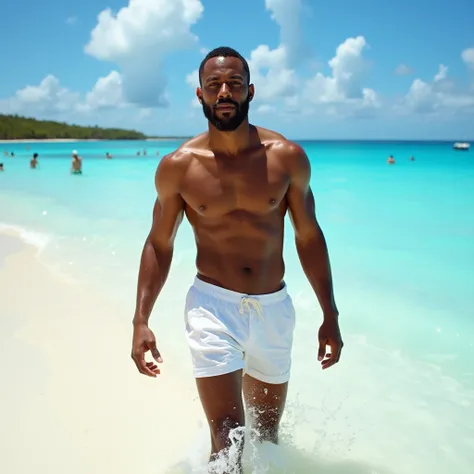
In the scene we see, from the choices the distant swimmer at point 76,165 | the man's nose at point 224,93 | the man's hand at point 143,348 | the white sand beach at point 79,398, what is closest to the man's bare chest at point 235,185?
the man's nose at point 224,93

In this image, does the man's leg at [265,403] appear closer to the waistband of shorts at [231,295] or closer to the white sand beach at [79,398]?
the waistband of shorts at [231,295]

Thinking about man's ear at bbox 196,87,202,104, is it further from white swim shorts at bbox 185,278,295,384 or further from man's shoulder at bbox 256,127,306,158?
white swim shorts at bbox 185,278,295,384

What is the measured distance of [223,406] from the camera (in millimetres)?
2182

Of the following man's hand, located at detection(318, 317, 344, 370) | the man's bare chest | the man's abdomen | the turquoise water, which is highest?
the man's bare chest

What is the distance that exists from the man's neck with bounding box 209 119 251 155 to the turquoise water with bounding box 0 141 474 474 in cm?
170

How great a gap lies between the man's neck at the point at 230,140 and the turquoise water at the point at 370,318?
5.58 feet

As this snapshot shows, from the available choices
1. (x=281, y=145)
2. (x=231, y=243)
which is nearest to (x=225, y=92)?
(x=281, y=145)

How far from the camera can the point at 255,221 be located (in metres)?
2.34

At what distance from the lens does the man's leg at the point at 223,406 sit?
2.18 metres

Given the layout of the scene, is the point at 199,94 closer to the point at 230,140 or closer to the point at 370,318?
the point at 230,140

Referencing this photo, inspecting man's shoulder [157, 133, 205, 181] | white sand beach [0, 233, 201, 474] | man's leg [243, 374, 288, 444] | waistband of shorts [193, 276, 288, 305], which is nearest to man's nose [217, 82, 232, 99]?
man's shoulder [157, 133, 205, 181]

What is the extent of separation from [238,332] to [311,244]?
0.52m

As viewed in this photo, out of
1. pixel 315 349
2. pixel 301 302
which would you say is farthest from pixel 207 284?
pixel 301 302

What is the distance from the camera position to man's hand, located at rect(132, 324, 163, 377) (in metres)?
2.23
